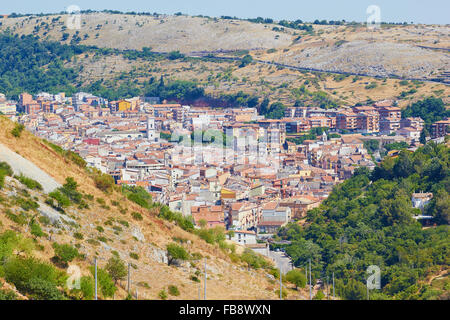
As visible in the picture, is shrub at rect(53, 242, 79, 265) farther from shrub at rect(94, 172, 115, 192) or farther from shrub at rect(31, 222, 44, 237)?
shrub at rect(94, 172, 115, 192)

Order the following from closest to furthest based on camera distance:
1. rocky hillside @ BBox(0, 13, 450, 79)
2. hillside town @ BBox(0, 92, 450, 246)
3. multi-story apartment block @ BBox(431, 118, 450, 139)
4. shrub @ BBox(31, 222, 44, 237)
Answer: shrub @ BBox(31, 222, 44, 237) < hillside town @ BBox(0, 92, 450, 246) < multi-story apartment block @ BBox(431, 118, 450, 139) < rocky hillside @ BBox(0, 13, 450, 79)

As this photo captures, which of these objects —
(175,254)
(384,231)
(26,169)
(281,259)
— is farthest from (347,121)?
(26,169)

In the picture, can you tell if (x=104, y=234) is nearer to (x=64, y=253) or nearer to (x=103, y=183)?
(x=64, y=253)

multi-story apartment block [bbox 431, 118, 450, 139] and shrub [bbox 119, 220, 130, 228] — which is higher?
multi-story apartment block [bbox 431, 118, 450, 139]

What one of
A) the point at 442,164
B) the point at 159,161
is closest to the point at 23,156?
the point at 442,164

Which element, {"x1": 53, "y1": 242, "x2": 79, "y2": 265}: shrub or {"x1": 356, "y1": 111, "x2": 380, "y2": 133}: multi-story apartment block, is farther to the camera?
{"x1": 356, "y1": 111, "x2": 380, "y2": 133}: multi-story apartment block

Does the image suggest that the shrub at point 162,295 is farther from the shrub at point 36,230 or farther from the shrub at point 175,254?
the shrub at point 36,230

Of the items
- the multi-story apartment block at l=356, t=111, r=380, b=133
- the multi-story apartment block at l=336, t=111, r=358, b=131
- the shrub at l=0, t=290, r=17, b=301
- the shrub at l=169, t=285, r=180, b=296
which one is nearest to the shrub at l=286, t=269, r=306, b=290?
the shrub at l=169, t=285, r=180, b=296
